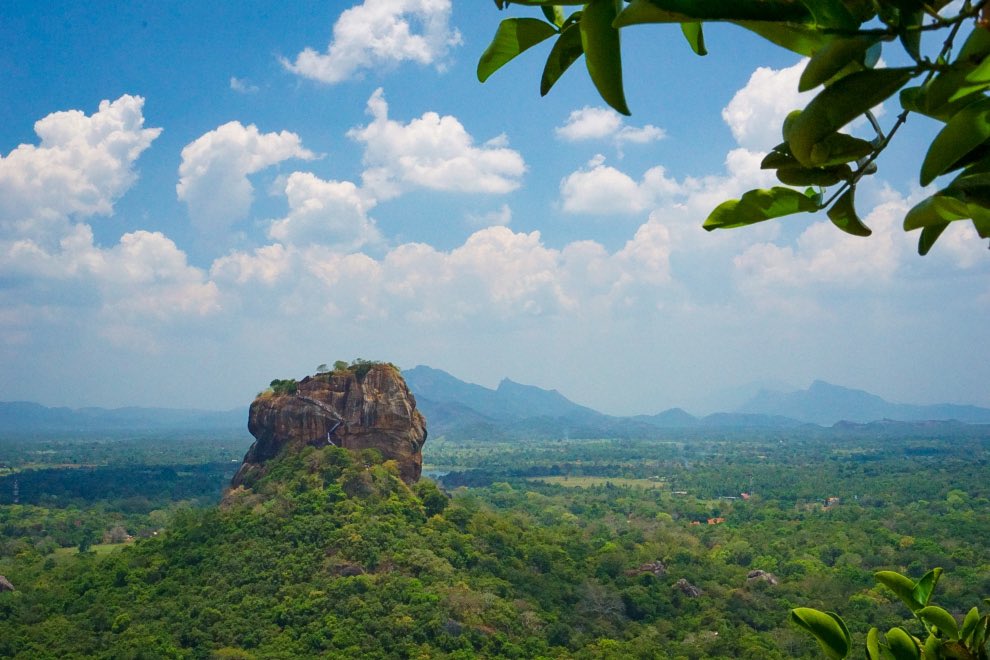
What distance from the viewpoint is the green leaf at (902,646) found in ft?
3.29

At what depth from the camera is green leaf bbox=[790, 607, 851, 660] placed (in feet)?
3.07

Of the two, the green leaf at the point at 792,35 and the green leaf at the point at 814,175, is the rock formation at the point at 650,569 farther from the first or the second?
the green leaf at the point at 792,35

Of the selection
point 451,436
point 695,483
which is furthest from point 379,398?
point 451,436

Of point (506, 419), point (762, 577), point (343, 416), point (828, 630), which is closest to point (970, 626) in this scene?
point (828, 630)

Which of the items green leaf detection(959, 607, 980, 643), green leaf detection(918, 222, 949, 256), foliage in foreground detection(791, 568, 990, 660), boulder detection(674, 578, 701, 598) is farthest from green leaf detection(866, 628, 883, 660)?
boulder detection(674, 578, 701, 598)

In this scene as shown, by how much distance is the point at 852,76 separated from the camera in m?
0.51

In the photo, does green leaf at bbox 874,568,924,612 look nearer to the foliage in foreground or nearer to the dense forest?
the foliage in foreground

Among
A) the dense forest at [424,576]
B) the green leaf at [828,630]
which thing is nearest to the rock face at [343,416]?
the dense forest at [424,576]

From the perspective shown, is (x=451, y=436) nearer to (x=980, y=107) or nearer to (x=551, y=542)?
(x=551, y=542)

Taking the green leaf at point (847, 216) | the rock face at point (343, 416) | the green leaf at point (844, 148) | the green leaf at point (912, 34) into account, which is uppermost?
the green leaf at point (912, 34)

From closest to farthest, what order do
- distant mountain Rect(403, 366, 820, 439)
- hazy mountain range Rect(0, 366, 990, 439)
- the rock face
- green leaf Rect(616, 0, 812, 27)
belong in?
green leaf Rect(616, 0, 812, 27) → the rock face → distant mountain Rect(403, 366, 820, 439) → hazy mountain range Rect(0, 366, 990, 439)

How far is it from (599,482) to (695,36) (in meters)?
53.3

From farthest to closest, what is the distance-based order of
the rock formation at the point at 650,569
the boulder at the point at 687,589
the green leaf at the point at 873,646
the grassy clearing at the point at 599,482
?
the grassy clearing at the point at 599,482 → the rock formation at the point at 650,569 → the boulder at the point at 687,589 → the green leaf at the point at 873,646

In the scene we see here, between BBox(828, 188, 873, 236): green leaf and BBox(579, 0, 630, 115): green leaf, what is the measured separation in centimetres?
25
